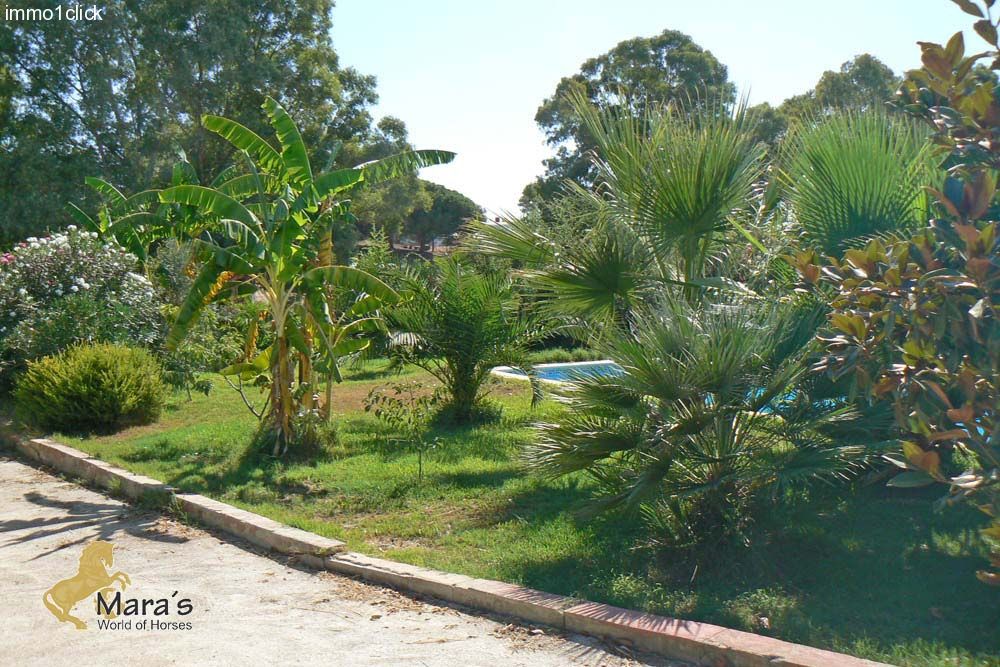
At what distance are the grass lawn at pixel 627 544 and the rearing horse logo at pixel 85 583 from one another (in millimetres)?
1408

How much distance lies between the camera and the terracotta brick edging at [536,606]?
15.5 ft

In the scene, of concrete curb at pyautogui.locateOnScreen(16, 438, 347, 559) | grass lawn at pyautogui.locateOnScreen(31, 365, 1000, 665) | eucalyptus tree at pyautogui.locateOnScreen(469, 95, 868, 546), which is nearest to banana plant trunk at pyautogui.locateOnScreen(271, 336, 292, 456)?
grass lawn at pyautogui.locateOnScreen(31, 365, 1000, 665)

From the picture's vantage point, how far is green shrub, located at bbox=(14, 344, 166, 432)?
1195 centimetres

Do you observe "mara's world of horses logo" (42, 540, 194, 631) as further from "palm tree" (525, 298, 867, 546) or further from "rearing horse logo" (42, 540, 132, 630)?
"palm tree" (525, 298, 867, 546)

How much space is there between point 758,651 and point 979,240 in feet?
7.97

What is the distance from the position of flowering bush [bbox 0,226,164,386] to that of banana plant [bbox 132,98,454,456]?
3.90 meters

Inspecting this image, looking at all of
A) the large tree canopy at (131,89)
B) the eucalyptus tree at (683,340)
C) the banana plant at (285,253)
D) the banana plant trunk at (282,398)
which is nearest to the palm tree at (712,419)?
the eucalyptus tree at (683,340)

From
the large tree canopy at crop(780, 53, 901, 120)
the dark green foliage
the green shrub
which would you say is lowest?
the green shrub

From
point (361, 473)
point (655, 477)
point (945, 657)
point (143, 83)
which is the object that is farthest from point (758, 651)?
point (143, 83)

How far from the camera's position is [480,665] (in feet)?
16.3

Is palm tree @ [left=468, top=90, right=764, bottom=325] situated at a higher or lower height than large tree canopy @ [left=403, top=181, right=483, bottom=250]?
lower

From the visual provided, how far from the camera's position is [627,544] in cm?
662

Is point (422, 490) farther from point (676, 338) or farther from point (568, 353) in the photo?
point (568, 353)

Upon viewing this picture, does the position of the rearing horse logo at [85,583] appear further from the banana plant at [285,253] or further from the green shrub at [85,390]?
the green shrub at [85,390]
